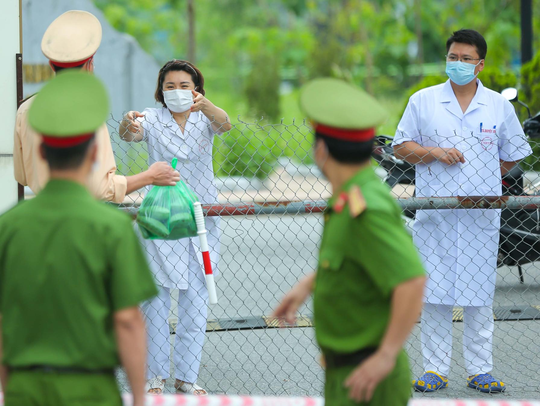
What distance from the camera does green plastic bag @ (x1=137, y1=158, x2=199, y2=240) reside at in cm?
351

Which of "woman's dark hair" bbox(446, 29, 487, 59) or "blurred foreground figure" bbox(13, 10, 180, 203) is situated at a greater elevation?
"woman's dark hair" bbox(446, 29, 487, 59)

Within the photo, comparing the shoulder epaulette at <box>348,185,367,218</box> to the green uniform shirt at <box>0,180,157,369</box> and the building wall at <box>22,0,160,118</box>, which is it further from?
the building wall at <box>22,0,160,118</box>

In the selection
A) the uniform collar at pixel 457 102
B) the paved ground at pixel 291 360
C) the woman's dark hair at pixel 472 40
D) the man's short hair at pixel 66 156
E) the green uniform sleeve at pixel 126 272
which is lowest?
the paved ground at pixel 291 360

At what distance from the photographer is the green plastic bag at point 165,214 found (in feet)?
11.5

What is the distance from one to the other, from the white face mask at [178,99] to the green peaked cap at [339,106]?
1.93 m

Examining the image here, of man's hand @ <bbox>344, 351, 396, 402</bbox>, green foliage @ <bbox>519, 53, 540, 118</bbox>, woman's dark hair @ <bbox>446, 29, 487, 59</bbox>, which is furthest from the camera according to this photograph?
green foliage @ <bbox>519, 53, 540, 118</bbox>

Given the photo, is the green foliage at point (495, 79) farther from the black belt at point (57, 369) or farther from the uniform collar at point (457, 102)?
the black belt at point (57, 369)

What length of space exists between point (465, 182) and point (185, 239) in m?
1.68

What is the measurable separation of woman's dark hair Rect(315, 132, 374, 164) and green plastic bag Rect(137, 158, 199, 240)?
1463mm

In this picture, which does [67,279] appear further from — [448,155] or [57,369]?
[448,155]

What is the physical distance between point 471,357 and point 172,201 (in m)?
2.05

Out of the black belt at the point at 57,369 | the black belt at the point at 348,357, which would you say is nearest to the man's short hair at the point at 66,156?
the black belt at the point at 57,369

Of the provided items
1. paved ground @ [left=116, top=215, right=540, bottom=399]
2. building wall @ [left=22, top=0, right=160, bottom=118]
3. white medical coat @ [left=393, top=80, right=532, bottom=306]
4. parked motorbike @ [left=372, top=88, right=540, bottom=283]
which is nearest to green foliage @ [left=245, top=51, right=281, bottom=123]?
building wall @ [left=22, top=0, right=160, bottom=118]

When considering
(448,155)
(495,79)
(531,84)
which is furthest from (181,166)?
(495,79)
